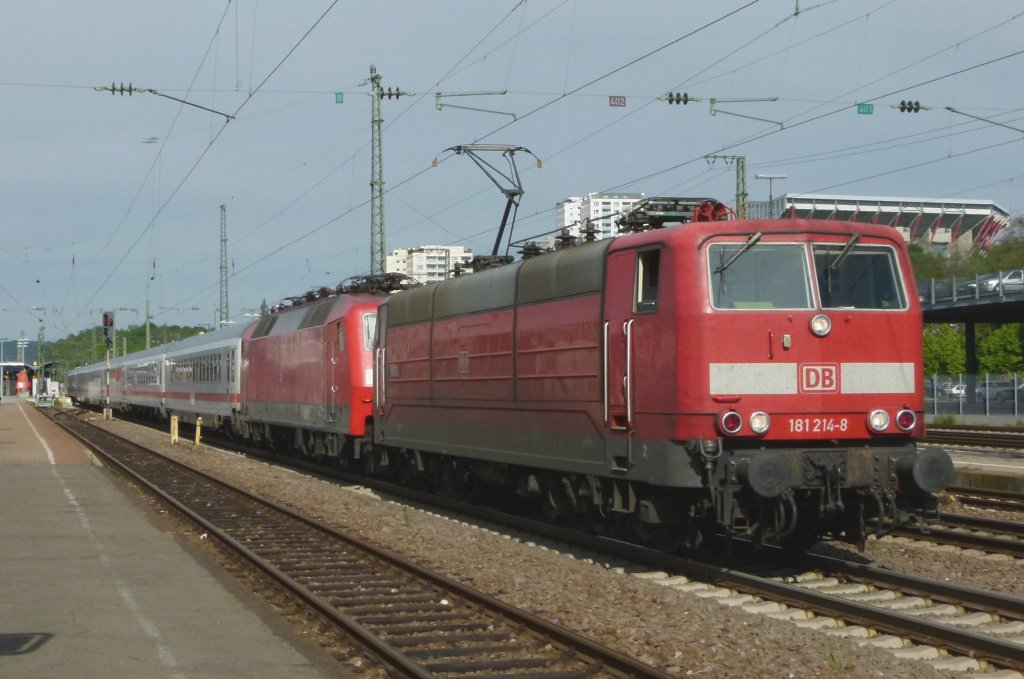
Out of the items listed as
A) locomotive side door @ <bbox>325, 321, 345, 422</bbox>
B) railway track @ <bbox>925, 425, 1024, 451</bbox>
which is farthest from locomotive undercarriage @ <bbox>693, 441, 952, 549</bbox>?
railway track @ <bbox>925, 425, 1024, 451</bbox>

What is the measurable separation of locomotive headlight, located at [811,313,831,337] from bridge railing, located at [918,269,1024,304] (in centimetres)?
2558

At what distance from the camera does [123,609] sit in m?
10.4

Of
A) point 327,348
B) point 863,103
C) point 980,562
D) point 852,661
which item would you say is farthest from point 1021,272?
point 852,661

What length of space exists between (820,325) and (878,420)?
1.05 meters

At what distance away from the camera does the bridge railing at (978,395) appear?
140ft

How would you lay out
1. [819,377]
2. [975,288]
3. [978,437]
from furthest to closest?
[975,288], [978,437], [819,377]

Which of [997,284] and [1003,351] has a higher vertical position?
[997,284]

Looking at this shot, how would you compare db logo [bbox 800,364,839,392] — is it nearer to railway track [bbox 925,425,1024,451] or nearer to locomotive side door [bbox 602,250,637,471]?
locomotive side door [bbox 602,250,637,471]

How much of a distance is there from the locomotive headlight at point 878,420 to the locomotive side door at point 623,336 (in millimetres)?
2253

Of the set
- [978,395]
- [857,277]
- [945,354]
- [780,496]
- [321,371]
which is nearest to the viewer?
[780,496]

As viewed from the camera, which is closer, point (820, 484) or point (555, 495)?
point (820, 484)

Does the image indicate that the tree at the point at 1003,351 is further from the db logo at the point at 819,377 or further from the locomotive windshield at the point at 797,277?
the db logo at the point at 819,377

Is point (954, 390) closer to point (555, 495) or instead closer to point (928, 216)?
point (555, 495)

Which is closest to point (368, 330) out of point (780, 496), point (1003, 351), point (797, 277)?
point (797, 277)
